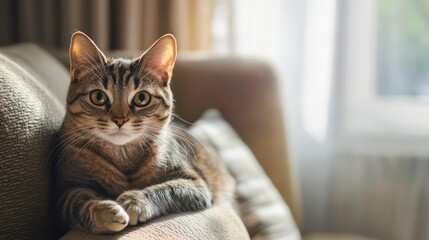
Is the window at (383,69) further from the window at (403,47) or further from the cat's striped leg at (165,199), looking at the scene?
the cat's striped leg at (165,199)

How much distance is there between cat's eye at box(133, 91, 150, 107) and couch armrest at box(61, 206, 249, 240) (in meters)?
0.23

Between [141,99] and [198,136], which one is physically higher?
[141,99]

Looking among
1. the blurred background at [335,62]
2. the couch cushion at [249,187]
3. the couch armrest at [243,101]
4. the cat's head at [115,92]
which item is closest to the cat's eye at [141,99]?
the cat's head at [115,92]

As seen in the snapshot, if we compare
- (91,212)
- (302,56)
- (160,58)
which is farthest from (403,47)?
(91,212)

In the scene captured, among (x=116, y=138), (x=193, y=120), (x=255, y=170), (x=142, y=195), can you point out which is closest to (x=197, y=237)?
(x=142, y=195)

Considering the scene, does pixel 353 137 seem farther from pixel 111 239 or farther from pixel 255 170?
pixel 111 239

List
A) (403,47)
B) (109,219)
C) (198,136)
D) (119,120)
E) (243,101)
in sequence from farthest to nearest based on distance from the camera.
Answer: (403,47)
(243,101)
(198,136)
(119,120)
(109,219)

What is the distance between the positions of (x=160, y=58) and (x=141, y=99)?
3.6 inches

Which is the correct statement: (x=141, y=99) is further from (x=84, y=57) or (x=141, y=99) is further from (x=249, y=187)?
(x=249, y=187)

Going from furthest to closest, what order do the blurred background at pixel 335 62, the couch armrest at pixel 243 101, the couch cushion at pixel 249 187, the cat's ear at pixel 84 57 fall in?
the blurred background at pixel 335 62 < the couch armrest at pixel 243 101 < the couch cushion at pixel 249 187 < the cat's ear at pixel 84 57

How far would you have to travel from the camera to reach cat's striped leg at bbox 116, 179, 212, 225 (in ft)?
2.94

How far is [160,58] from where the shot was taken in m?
1.04

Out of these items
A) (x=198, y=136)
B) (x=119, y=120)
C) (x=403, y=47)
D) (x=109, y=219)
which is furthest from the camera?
(x=403, y=47)

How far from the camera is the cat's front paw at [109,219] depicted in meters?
0.84
